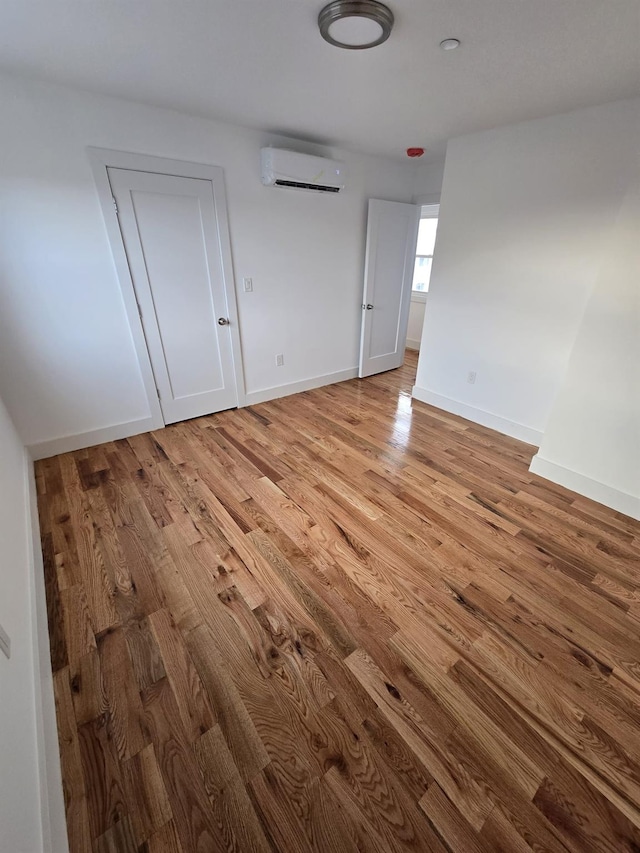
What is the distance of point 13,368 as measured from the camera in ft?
7.74

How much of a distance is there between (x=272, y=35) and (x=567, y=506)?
303 cm

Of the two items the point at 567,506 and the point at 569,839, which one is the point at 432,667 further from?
the point at 567,506

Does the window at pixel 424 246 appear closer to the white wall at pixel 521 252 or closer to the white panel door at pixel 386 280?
the white panel door at pixel 386 280

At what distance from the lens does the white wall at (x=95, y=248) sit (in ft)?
6.95

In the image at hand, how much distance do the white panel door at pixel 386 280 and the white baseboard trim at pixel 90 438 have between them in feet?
8.51

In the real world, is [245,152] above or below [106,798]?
above

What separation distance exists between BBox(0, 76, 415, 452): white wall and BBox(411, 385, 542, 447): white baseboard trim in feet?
5.21

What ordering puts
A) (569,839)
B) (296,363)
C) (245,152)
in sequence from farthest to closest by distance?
(296,363) → (245,152) → (569,839)

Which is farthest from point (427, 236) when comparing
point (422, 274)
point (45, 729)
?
point (45, 729)

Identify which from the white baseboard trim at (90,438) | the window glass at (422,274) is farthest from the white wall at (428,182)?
the white baseboard trim at (90,438)

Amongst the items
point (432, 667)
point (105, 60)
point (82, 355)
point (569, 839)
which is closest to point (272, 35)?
point (105, 60)

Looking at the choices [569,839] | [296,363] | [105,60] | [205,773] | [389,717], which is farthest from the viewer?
[296,363]

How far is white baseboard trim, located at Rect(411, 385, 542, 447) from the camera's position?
301 cm

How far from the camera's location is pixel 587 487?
2355 mm
